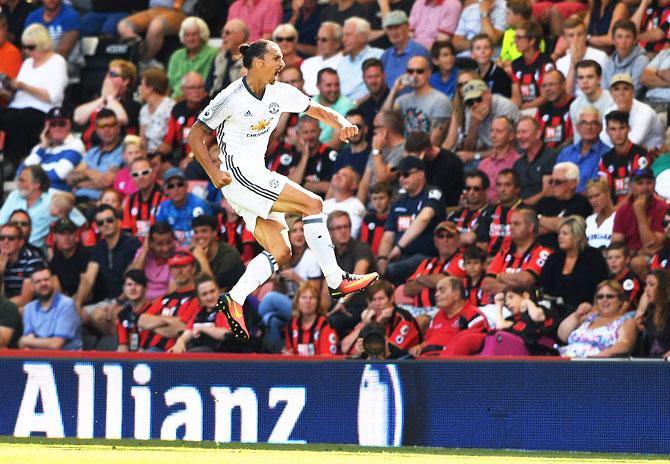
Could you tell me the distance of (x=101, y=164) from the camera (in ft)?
58.4

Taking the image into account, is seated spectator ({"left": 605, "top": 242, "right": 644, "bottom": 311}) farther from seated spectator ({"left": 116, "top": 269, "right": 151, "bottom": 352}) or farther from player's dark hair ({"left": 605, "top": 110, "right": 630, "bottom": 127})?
seated spectator ({"left": 116, "top": 269, "right": 151, "bottom": 352})

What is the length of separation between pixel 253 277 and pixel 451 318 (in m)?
3.18

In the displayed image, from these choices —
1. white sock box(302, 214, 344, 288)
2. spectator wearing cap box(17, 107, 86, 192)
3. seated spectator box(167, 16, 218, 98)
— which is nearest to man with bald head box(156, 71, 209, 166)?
seated spectator box(167, 16, 218, 98)

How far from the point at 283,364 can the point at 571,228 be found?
2.98 meters

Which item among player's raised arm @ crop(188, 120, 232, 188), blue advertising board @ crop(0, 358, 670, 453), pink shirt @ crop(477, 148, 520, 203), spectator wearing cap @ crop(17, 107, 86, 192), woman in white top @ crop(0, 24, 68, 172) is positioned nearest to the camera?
player's raised arm @ crop(188, 120, 232, 188)

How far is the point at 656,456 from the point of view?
39.8ft

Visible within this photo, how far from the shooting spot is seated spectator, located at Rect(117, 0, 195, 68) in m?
19.2

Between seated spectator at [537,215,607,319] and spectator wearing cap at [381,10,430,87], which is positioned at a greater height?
spectator wearing cap at [381,10,430,87]

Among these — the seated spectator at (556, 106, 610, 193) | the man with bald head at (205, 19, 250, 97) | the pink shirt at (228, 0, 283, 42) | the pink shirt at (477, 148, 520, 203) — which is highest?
the pink shirt at (228, 0, 283, 42)

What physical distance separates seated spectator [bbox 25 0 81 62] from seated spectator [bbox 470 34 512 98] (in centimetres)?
561

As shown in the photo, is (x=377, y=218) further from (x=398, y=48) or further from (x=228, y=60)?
(x=228, y=60)

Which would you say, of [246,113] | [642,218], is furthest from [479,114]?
[246,113]

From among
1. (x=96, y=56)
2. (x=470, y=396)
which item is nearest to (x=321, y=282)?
(x=470, y=396)

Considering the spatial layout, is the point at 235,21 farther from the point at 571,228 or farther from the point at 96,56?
the point at 571,228
